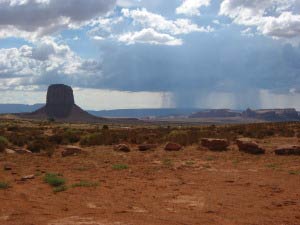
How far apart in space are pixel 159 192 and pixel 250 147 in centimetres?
1089

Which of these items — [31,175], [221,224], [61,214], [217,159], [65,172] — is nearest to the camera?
[221,224]

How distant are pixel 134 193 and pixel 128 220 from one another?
11.3 ft

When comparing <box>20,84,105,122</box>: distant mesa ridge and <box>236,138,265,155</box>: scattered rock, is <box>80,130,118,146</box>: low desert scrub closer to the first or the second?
<box>236,138,265,155</box>: scattered rock

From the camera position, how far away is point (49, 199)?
1210cm

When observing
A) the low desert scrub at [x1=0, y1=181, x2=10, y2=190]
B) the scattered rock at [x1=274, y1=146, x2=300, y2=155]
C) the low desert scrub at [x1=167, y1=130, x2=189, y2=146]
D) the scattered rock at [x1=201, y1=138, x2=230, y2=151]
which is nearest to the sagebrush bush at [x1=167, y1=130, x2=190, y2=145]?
the low desert scrub at [x1=167, y1=130, x2=189, y2=146]

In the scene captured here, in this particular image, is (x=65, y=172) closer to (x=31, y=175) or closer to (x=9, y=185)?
Answer: (x=31, y=175)

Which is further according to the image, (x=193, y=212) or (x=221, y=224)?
(x=193, y=212)

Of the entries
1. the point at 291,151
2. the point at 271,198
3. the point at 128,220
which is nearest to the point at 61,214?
the point at 128,220

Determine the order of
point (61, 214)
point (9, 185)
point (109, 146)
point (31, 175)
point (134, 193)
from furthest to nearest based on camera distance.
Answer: point (109, 146) < point (31, 175) < point (9, 185) < point (134, 193) < point (61, 214)

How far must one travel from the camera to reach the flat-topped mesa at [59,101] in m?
192

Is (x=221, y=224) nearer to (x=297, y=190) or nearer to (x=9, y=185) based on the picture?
(x=297, y=190)

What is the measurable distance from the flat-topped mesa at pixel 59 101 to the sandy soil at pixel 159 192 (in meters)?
173

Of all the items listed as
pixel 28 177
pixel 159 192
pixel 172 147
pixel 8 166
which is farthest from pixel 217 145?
pixel 28 177

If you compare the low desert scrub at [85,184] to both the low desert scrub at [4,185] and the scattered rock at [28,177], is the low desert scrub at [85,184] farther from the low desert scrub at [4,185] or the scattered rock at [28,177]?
the scattered rock at [28,177]
